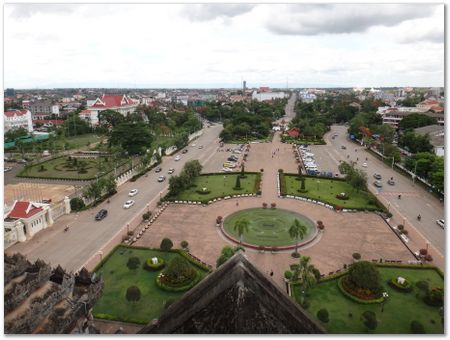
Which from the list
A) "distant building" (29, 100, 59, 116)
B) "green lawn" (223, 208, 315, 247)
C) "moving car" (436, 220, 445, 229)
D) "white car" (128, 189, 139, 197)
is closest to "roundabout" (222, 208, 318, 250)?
"green lawn" (223, 208, 315, 247)

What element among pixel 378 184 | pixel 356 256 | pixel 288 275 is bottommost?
pixel 356 256

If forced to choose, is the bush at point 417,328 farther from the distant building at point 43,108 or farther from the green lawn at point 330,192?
the distant building at point 43,108

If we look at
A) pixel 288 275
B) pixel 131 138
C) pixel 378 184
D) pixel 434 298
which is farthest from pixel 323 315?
pixel 131 138

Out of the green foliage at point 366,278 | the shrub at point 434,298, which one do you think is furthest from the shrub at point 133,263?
the shrub at point 434,298

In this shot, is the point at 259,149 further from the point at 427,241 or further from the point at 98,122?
the point at 98,122

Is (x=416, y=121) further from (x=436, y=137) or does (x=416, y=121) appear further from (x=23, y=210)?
(x=23, y=210)

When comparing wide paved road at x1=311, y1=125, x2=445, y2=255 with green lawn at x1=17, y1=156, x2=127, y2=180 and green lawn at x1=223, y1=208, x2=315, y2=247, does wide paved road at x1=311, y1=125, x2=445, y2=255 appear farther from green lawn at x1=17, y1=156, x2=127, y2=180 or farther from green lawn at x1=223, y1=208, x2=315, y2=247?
green lawn at x1=17, y1=156, x2=127, y2=180
